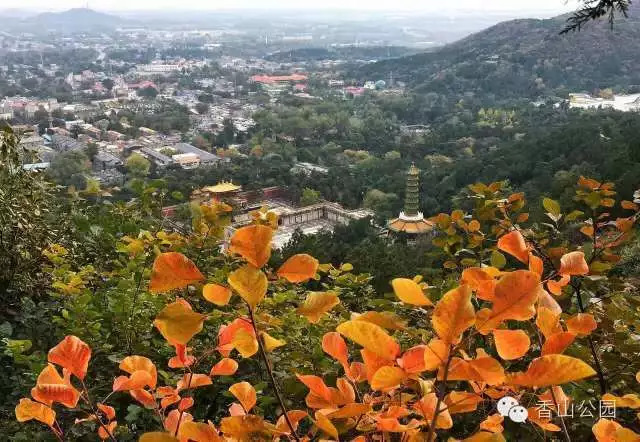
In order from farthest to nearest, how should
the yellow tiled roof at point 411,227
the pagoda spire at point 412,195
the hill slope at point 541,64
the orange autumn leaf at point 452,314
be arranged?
the hill slope at point 541,64
the pagoda spire at point 412,195
the yellow tiled roof at point 411,227
the orange autumn leaf at point 452,314

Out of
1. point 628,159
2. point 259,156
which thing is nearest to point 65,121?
point 259,156

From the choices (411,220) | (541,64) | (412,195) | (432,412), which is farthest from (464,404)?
(541,64)

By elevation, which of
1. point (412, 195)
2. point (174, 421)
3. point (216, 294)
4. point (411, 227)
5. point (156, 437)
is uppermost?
point (216, 294)

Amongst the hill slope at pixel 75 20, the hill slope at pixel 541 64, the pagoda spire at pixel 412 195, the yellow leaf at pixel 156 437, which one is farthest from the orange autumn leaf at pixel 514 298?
the hill slope at pixel 75 20

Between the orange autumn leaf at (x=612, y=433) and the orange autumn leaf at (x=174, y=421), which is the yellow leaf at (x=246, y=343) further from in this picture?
the orange autumn leaf at (x=612, y=433)

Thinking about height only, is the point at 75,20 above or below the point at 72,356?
above

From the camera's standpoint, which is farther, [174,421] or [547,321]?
[174,421]

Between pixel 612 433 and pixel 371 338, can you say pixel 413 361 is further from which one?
pixel 612 433
